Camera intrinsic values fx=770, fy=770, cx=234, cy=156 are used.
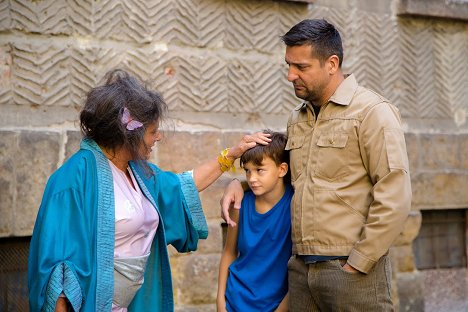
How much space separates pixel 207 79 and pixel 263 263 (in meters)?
1.83

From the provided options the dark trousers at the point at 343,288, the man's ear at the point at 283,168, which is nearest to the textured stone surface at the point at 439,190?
the man's ear at the point at 283,168

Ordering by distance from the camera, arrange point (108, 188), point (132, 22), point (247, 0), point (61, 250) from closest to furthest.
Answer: point (61, 250) < point (108, 188) < point (132, 22) < point (247, 0)

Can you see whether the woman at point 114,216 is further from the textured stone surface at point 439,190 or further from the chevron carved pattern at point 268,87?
the textured stone surface at point 439,190

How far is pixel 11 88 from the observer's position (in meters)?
4.38

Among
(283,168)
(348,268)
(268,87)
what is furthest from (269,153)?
(268,87)

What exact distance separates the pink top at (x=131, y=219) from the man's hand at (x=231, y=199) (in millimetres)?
320

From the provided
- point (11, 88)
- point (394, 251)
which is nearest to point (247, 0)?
point (11, 88)

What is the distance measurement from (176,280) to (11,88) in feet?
5.11

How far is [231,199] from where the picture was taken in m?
3.57

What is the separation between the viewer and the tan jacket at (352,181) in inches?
123

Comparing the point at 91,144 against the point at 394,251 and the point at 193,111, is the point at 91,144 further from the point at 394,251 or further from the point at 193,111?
the point at 394,251

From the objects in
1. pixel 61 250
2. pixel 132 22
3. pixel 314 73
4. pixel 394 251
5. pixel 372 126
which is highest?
pixel 132 22

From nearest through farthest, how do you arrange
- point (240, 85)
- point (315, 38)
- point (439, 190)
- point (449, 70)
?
point (315, 38) < point (240, 85) < point (439, 190) < point (449, 70)

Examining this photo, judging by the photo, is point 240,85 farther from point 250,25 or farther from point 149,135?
point 149,135
